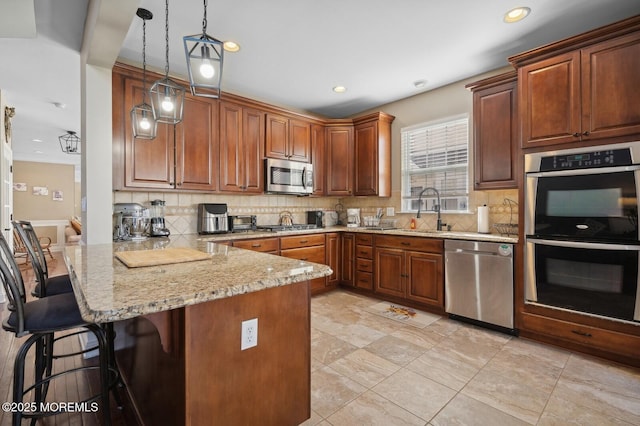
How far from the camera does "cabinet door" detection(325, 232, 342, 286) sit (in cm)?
420

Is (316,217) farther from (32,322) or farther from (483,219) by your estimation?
(32,322)

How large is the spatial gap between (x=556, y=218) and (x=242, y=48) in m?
3.17

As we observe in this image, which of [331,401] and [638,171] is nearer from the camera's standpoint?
[331,401]

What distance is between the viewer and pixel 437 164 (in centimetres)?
400

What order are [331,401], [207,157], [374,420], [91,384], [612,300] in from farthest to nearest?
[207,157] < [612,300] < [91,384] < [331,401] < [374,420]

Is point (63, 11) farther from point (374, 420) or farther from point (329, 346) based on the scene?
point (374, 420)

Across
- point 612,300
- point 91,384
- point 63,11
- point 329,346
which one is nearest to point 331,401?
point 329,346

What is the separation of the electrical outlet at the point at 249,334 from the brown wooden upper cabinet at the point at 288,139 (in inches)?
115

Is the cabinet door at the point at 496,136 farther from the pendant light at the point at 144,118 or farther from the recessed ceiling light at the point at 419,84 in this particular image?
the pendant light at the point at 144,118

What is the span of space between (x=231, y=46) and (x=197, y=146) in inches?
42.5

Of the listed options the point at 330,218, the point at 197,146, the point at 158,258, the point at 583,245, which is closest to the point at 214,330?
the point at 158,258

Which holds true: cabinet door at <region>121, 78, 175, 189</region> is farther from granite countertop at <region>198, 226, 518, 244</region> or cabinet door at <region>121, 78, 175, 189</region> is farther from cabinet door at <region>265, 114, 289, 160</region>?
→ cabinet door at <region>265, 114, 289, 160</region>

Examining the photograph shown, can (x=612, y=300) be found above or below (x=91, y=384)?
above

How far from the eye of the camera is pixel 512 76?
2.96m
